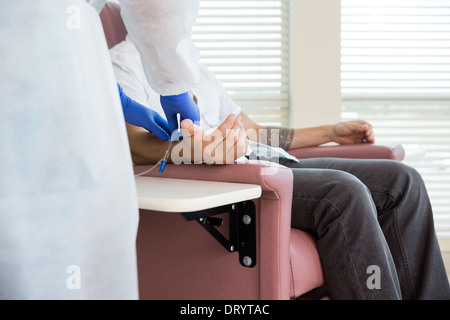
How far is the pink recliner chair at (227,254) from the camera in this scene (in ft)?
3.34

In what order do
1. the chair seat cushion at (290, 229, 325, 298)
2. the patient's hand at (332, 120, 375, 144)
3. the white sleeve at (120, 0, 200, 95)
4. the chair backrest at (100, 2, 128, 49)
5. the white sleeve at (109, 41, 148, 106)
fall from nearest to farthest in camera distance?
the white sleeve at (120, 0, 200, 95) < the chair seat cushion at (290, 229, 325, 298) < the white sleeve at (109, 41, 148, 106) < the chair backrest at (100, 2, 128, 49) < the patient's hand at (332, 120, 375, 144)

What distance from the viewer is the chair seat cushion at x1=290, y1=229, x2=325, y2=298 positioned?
109cm

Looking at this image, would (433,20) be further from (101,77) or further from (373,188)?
(101,77)

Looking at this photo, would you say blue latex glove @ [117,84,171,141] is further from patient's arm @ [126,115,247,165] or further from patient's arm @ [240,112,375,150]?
patient's arm @ [240,112,375,150]

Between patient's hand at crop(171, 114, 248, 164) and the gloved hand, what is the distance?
3 centimetres

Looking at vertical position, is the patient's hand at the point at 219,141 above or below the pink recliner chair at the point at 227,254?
above

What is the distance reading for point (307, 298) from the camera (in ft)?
4.07

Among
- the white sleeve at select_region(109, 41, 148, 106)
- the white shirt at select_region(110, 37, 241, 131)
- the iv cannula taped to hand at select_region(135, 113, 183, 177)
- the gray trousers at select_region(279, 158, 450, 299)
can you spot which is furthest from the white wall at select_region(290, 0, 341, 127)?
the iv cannula taped to hand at select_region(135, 113, 183, 177)

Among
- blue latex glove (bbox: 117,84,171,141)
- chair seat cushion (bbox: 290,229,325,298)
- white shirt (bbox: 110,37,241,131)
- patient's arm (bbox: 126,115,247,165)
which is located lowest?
chair seat cushion (bbox: 290,229,325,298)

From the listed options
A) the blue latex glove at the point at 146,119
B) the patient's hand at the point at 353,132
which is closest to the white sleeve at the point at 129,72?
the blue latex glove at the point at 146,119

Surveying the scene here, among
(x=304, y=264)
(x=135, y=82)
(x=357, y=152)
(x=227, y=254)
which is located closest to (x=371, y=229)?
(x=304, y=264)

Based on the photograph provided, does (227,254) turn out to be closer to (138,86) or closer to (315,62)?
(138,86)

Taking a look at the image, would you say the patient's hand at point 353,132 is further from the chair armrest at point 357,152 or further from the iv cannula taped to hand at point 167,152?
the iv cannula taped to hand at point 167,152

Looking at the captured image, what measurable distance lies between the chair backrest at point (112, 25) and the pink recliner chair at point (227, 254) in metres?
0.63
